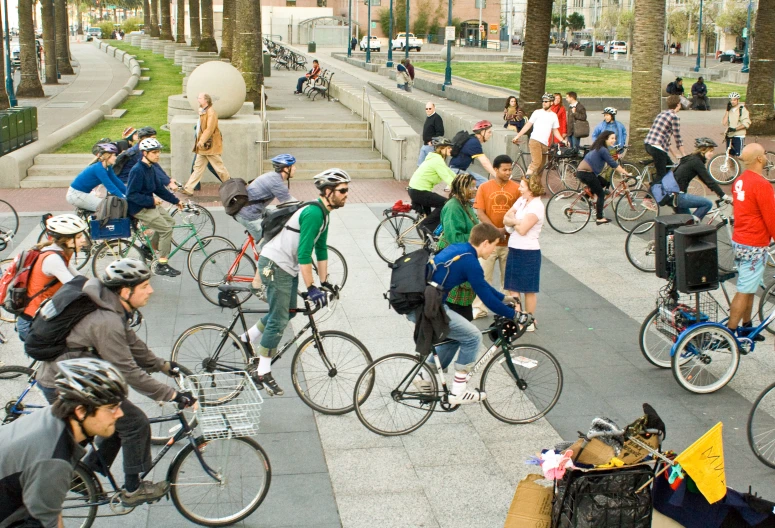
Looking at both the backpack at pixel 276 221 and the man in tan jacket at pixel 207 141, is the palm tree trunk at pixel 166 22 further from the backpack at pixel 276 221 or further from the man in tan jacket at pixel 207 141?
the backpack at pixel 276 221

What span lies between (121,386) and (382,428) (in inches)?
122

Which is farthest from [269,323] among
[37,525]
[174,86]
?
[174,86]

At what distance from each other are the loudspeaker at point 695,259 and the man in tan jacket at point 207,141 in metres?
8.75

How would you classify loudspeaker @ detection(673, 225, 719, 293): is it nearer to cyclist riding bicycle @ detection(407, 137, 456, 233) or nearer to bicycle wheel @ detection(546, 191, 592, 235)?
cyclist riding bicycle @ detection(407, 137, 456, 233)

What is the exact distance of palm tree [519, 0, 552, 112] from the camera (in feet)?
66.3

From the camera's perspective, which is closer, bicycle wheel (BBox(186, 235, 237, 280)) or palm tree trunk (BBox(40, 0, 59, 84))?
bicycle wheel (BBox(186, 235, 237, 280))

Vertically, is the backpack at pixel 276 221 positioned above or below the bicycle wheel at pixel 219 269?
above

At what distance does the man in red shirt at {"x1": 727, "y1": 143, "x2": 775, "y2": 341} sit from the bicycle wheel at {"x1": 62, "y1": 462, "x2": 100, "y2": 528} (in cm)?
579

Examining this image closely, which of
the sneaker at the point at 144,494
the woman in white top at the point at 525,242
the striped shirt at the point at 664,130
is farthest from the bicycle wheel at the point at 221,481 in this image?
the striped shirt at the point at 664,130

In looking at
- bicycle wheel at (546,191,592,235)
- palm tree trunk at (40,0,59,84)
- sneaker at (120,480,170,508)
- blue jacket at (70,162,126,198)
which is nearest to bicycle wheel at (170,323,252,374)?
sneaker at (120,480,170,508)

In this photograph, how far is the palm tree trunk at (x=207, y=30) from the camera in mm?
41312

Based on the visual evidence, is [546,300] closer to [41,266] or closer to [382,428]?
[382,428]

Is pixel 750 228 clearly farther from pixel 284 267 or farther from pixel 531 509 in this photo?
pixel 531 509

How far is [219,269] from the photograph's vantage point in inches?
400
